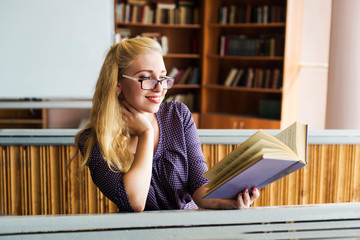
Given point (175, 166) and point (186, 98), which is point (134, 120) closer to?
point (175, 166)

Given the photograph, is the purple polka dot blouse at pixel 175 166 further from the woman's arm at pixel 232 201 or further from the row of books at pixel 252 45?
the row of books at pixel 252 45

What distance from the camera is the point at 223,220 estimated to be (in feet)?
2.91

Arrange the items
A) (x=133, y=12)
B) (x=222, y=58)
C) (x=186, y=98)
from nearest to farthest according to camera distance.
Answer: (x=133, y=12) < (x=222, y=58) < (x=186, y=98)

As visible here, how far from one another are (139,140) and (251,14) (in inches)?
165

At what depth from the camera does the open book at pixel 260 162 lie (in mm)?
925

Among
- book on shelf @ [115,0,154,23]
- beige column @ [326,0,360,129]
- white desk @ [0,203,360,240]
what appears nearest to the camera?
white desk @ [0,203,360,240]

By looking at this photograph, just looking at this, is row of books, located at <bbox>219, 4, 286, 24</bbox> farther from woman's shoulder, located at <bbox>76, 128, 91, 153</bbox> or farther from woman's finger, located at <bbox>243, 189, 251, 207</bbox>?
woman's finger, located at <bbox>243, 189, 251, 207</bbox>

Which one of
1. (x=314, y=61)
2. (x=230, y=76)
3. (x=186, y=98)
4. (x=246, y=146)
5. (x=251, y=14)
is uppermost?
(x=251, y=14)

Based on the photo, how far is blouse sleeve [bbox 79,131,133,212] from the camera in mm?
1242

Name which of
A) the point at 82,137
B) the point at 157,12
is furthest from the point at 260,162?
the point at 157,12

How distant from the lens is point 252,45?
16.8ft

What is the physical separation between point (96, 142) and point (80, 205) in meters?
0.84

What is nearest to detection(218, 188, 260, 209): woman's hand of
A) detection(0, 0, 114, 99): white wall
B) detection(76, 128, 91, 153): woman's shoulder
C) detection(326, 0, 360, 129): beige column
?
detection(76, 128, 91, 153): woman's shoulder

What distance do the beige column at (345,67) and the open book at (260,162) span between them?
2.03m
